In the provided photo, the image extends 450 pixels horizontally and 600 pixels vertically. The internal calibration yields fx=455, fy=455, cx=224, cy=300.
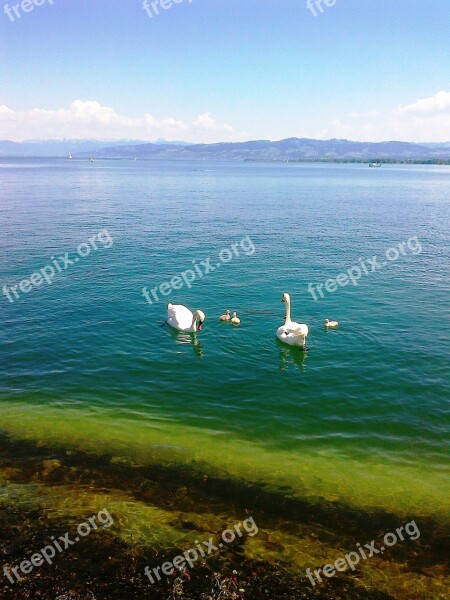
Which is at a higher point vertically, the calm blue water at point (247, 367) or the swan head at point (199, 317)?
the swan head at point (199, 317)

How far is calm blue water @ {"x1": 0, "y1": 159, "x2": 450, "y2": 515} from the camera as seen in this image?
19453mm

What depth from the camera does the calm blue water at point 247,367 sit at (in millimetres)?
19453

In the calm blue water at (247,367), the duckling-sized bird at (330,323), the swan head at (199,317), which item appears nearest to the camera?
the calm blue water at (247,367)

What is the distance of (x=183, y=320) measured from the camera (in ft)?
103

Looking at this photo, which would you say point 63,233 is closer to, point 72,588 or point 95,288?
point 95,288

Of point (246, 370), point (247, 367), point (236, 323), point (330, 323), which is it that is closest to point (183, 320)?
point (236, 323)

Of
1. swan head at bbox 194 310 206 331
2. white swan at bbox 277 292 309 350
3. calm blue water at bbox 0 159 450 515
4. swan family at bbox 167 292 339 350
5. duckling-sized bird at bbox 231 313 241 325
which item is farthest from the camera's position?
duckling-sized bird at bbox 231 313 241 325

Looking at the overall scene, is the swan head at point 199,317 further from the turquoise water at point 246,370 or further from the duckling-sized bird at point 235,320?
the duckling-sized bird at point 235,320

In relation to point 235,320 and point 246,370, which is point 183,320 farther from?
point 246,370

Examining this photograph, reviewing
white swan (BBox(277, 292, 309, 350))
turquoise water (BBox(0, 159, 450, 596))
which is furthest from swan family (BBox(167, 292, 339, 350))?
turquoise water (BBox(0, 159, 450, 596))

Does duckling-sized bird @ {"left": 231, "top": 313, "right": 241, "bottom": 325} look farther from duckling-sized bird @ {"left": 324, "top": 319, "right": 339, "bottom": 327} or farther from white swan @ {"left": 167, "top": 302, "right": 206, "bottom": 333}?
duckling-sized bird @ {"left": 324, "top": 319, "right": 339, "bottom": 327}

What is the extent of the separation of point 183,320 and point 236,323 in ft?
12.4

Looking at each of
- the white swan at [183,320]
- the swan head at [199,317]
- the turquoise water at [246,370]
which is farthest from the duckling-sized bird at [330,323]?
the swan head at [199,317]

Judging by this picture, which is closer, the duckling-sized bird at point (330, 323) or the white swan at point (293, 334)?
the white swan at point (293, 334)
